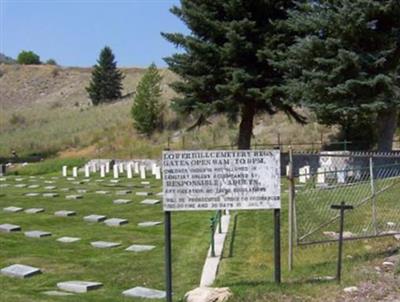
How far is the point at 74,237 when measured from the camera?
12.9 m

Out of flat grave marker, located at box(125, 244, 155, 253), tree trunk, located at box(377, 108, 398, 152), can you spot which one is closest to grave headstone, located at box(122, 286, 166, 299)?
flat grave marker, located at box(125, 244, 155, 253)

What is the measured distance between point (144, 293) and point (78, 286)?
97cm

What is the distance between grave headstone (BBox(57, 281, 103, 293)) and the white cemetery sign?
1785 millimetres

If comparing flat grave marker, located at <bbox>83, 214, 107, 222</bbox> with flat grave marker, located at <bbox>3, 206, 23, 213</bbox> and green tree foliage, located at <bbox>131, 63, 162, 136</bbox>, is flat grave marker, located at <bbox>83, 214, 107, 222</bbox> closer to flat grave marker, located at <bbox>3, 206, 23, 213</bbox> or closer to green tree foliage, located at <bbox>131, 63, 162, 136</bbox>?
flat grave marker, located at <bbox>3, 206, 23, 213</bbox>

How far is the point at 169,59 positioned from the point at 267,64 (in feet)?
15.2

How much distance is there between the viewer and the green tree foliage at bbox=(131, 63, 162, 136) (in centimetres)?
4316

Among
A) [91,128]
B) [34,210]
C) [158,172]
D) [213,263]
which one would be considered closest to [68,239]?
[213,263]

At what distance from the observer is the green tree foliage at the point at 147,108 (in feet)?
142

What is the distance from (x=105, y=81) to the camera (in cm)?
7250

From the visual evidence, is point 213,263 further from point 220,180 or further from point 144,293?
point 220,180

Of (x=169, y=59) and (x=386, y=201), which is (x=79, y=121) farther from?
(x=386, y=201)

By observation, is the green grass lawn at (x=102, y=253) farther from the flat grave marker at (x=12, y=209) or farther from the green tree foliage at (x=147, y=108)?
the green tree foliage at (x=147, y=108)

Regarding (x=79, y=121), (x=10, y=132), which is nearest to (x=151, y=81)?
(x=79, y=121)

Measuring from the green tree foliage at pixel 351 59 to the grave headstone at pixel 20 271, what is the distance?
13.0 m
